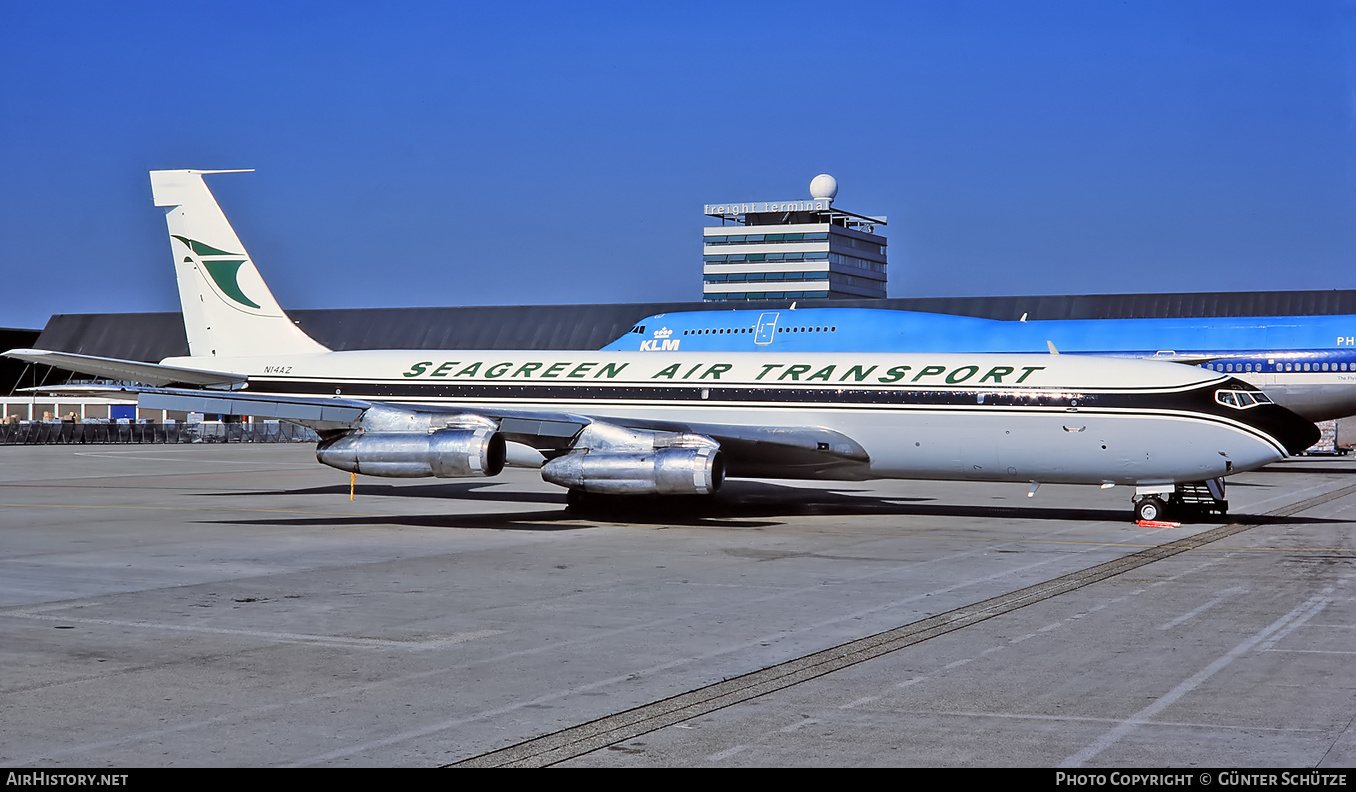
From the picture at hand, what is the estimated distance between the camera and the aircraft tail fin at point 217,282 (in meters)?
33.4

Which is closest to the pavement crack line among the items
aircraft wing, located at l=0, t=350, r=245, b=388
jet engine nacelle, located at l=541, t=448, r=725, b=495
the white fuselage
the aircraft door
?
the white fuselage

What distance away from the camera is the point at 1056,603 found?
53.3ft

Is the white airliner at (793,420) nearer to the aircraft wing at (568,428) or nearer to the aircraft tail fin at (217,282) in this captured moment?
the aircraft wing at (568,428)

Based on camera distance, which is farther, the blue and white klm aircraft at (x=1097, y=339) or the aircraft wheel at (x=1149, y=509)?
the blue and white klm aircraft at (x=1097, y=339)

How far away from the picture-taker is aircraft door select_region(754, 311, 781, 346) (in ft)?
173

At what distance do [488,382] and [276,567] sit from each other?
12.1m

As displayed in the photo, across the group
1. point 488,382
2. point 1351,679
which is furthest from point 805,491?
point 1351,679

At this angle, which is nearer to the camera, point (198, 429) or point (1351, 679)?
point (1351, 679)

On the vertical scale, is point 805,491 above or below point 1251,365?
below

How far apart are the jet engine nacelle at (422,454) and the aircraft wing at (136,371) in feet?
17.4

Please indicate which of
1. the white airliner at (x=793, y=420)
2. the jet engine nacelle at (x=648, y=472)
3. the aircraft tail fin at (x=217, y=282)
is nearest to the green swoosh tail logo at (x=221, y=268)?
the aircraft tail fin at (x=217, y=282)

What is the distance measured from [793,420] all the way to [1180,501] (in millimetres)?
8554

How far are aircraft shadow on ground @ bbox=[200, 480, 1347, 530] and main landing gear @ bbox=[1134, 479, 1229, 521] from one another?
0.94 ft

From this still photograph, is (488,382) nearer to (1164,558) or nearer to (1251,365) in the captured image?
(1164,558)
